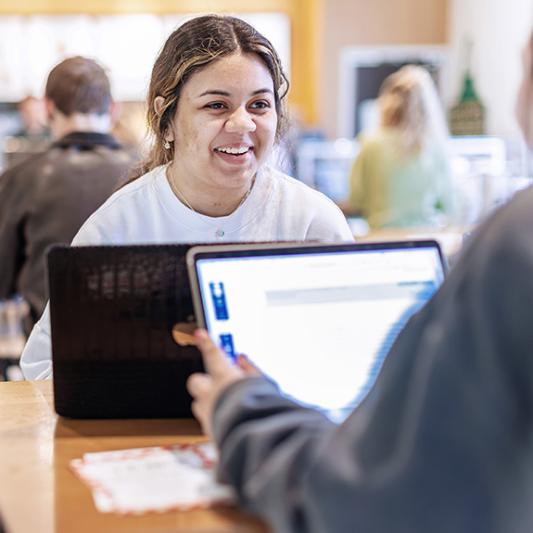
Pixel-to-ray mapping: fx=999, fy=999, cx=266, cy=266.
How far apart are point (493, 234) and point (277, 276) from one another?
0.54 metres

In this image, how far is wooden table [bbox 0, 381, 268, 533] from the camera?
3.36 ft

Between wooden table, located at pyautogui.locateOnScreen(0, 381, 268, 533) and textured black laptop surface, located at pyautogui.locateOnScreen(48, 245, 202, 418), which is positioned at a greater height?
textured black laptop surface, located at pyautogui.locateOnScreen(48, 245, 202, 418)

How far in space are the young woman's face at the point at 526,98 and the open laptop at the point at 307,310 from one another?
458mm

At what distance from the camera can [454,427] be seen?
788 millimetres

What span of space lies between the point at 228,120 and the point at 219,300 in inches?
22.4

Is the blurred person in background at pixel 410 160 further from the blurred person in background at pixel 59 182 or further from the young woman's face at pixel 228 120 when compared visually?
the young woman's face at pixel 228 120

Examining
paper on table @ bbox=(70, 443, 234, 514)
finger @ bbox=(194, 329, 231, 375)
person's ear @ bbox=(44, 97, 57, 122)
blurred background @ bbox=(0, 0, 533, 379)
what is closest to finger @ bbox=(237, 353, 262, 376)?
finger @ bbox=(194, 329, 231, 375)

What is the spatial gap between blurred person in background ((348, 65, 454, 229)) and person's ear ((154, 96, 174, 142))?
2791 mm

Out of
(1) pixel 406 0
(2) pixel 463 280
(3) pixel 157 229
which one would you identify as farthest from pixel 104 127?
(1) pixel 406 0

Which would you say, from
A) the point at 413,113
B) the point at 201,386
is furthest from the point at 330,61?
the point at 201,386

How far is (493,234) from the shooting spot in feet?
2.65

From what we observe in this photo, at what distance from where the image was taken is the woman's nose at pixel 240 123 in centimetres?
176

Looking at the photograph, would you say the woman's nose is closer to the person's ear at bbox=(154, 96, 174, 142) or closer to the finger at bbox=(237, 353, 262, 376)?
the person's ear at bbox=(154, 96, 174, 142)

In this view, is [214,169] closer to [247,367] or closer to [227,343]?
[227,343]
